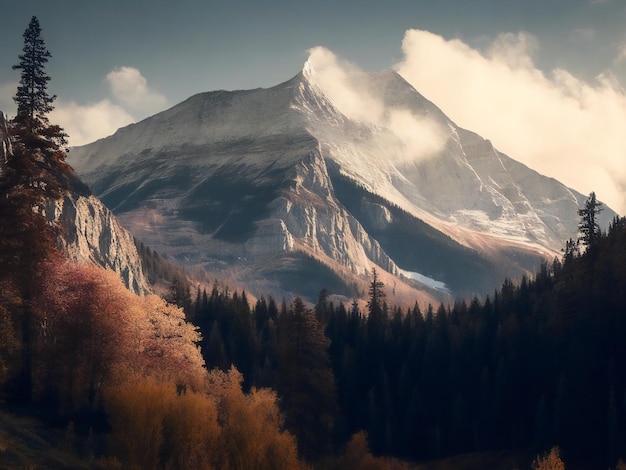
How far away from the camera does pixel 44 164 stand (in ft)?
226

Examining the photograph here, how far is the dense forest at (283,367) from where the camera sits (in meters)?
67.8

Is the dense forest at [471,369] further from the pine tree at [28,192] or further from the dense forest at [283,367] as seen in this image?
the pine tree at [28,192]

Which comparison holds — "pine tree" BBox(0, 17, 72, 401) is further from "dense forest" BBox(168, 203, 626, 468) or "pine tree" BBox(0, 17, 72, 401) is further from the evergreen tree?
the evergreen tree

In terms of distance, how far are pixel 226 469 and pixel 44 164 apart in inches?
1160

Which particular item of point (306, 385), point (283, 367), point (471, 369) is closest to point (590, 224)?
point (471, 369)

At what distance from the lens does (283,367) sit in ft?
329

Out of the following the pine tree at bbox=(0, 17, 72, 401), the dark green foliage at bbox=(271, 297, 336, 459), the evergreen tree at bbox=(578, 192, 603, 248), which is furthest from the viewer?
the evergreen tree at bbox=(578, 192, 603, 248)

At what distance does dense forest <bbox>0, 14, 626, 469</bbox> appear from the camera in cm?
6775

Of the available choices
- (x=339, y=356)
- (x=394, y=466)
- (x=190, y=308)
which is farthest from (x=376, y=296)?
(x=394, y=466)

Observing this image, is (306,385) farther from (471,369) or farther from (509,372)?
(471,369)

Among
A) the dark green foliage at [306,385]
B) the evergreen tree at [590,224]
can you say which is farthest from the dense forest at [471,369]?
the evergreen tree at [590,224]

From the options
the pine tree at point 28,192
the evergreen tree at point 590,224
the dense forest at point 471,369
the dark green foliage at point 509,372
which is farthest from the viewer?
the evergreen tree at point 590,224

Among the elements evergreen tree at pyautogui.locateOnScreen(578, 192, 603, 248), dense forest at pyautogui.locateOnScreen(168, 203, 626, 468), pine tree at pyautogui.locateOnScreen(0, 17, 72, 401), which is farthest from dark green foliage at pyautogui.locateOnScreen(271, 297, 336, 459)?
evergreen tree at pyautogui.locateOnScreen(578, 192, 603, 248)

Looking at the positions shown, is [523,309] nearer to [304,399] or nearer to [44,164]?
[304,399]
